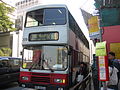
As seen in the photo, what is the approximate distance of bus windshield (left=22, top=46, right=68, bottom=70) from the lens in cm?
670

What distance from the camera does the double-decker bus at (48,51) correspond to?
669 cm

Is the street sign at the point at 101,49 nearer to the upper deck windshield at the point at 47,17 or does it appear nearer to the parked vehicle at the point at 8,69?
the upper deck windshield at the point at 47,17

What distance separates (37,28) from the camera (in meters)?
7.30

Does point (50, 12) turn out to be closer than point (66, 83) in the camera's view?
No

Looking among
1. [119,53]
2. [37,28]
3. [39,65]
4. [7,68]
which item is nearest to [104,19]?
[119,53]

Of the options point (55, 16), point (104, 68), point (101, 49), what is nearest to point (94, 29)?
point (101, 49)

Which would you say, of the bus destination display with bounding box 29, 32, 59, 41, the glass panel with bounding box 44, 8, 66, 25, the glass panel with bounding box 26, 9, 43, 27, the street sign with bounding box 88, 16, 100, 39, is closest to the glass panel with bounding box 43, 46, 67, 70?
the bus destination display with bounding box 29, 32, 59, 41

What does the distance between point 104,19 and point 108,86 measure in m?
4.08

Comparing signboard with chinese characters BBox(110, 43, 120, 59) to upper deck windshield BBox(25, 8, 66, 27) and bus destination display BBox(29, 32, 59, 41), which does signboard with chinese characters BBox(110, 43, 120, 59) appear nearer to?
upper deck windshield BBox(25, 8, 66, 27)

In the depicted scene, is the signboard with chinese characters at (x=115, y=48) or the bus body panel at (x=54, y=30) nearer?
the bus body panel at (x=54, y=30)

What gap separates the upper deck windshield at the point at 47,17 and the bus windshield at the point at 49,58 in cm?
118

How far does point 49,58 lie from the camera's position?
6754 mm

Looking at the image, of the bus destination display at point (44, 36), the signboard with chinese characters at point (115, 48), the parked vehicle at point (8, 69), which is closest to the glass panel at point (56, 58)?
the bus destination display at point (44, 36)

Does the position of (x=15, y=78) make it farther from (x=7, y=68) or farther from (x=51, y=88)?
(x=51, y=88)
